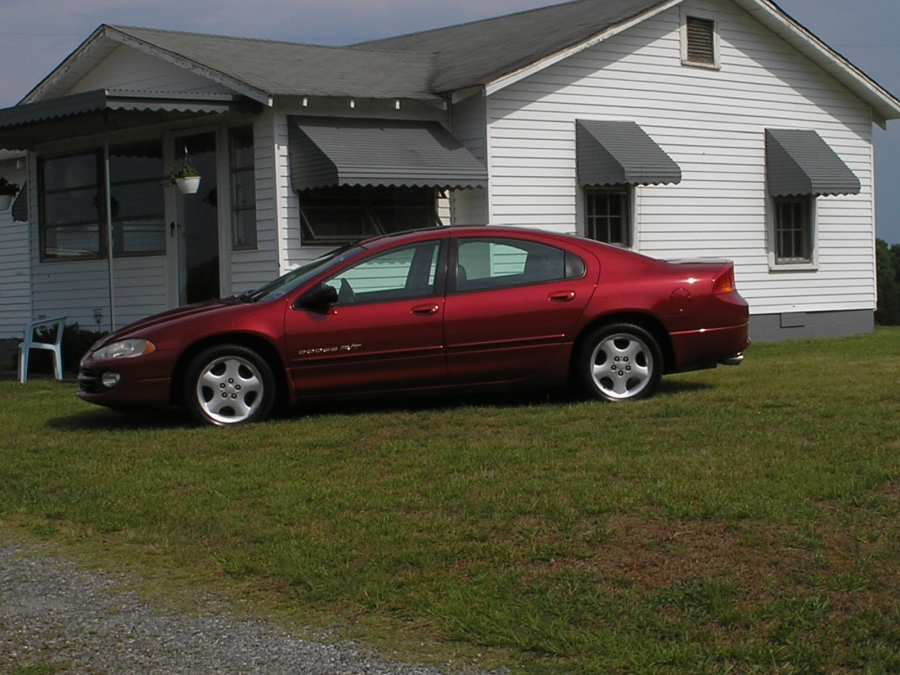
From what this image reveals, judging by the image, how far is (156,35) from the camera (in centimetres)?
1766

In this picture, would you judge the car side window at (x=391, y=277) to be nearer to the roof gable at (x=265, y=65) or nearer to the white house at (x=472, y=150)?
the white house at (x=472, y=150)

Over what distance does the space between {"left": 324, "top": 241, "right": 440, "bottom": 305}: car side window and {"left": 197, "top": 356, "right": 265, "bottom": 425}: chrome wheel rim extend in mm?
893

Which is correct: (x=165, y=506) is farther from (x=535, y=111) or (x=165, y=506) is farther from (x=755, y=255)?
(x=755, y=255)

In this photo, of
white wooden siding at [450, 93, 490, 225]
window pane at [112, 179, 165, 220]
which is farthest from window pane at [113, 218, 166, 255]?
white wooden siding at [450, 93, 490, 225]

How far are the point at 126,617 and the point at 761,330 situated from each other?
15.2 metres

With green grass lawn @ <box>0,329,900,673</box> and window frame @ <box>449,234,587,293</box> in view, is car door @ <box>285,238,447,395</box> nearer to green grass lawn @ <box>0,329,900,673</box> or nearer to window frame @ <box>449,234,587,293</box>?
window frame @ <box>449,234,587,293</box>

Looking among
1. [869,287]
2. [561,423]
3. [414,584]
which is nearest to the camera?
[414,584]

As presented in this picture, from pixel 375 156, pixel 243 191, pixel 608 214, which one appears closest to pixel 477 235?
pixel 375 156

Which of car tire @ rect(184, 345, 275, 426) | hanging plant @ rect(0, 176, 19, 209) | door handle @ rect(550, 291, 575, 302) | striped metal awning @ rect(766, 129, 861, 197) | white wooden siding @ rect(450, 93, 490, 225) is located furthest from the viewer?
hanging plant @ rect(0, 176, 19, 209)

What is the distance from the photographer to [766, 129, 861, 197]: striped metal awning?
62.3 feet

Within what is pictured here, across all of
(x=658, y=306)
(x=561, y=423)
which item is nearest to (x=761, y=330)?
(x=658, y=306)

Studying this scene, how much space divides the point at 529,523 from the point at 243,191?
10.8 m

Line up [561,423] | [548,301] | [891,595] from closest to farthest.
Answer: [891,595]
[561,423]
[548,301]

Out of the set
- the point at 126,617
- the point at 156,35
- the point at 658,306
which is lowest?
the point at 126,617
